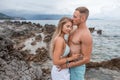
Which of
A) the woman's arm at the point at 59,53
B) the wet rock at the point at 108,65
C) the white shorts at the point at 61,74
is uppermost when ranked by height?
the woman's arm at the point at 59,53

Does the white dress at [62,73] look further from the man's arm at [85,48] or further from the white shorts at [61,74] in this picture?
the man's arm at [85,48]

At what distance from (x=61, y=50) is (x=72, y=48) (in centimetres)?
35

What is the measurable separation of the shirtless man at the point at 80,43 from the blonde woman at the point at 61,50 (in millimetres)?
105

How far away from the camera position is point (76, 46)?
5531mm

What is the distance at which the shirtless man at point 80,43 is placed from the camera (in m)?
5.39

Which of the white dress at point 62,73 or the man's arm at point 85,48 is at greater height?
the man's arm at point 85,48

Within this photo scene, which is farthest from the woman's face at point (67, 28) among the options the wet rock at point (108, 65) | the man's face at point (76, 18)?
the wet rock at point (108, 65)

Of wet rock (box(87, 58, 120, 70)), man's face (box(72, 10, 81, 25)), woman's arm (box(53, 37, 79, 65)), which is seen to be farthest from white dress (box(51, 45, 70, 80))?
wet rock (box(87, 58, 120, 70))

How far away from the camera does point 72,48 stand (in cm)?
555

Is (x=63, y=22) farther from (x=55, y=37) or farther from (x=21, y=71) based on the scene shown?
(x=21, y=71)

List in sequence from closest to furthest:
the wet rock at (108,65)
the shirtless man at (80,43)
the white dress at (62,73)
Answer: the shirtless man at (80,43) < the white dress at (62,73) < the wet rock at (108,65)

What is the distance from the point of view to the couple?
5.36 metres

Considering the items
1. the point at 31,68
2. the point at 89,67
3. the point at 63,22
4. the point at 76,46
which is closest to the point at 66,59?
the point at 76,46

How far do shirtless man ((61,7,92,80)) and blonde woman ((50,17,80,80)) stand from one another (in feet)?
0.34
